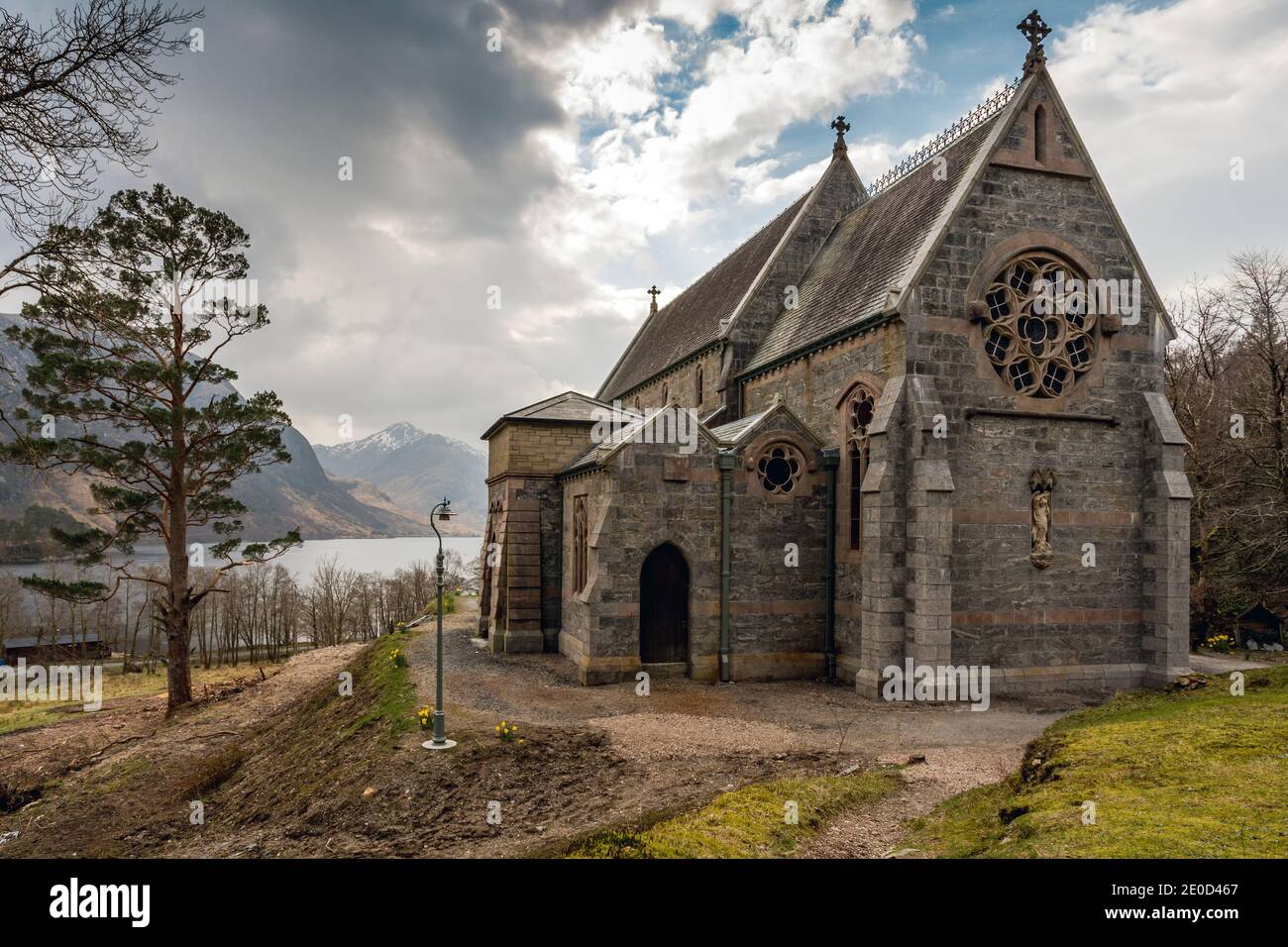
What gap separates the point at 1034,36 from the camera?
1970 cm

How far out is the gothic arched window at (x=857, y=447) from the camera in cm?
2012

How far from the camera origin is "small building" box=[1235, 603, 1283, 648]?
92.6ft

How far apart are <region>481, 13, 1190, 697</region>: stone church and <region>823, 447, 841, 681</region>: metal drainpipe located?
0.08 metres

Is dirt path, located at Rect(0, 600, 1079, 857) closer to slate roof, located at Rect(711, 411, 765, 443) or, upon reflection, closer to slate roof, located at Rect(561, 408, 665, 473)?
slate roof, located at Rect(561, 408, 665, 473)

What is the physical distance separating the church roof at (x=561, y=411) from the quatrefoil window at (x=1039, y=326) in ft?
42.9

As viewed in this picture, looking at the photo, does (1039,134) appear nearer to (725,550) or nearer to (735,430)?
(735,430)

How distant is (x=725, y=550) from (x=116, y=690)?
3851cm

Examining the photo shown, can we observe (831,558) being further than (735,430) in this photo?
No

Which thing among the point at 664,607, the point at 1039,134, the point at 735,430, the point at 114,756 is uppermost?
the point at 1039,134

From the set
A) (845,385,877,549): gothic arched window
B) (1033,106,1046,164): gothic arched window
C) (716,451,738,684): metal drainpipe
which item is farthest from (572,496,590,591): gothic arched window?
(1033,106,1046,164): gothic arched window

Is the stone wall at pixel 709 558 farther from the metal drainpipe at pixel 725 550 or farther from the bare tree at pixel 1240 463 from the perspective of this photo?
the bare tree at pixel 1240 463

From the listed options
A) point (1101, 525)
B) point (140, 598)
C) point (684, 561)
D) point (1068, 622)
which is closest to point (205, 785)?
point (684, 561)
